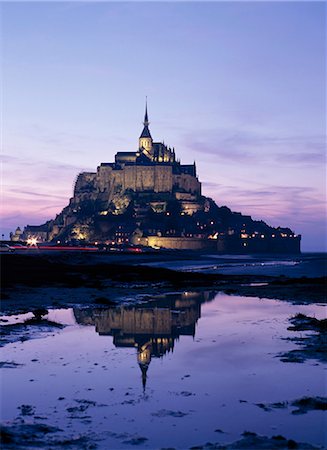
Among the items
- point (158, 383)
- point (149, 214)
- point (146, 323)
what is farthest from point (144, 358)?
point (149, 214)

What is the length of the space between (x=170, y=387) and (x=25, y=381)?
7.77ft

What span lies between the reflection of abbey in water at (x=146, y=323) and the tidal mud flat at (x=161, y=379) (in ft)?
0.14

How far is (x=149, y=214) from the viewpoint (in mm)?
181125

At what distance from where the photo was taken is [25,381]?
911cm

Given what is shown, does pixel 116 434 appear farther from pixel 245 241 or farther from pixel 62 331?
pixel 245 241

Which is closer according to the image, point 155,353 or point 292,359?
point 292,359

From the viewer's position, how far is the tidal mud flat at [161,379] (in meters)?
6.68

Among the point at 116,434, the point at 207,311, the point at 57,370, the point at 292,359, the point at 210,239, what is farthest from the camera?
the point at 210,239

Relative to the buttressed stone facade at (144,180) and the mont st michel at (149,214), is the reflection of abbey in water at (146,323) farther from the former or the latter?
the buttressed stone facade at (144,180)

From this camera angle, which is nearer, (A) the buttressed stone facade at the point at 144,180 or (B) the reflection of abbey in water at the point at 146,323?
(B) the reflection of abbey in water at the point at 146,323

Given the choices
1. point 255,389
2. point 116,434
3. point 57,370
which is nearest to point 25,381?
point 57,370

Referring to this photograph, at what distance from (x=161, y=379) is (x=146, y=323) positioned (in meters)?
6.64

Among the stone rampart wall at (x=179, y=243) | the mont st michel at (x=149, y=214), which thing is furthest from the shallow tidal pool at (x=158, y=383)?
the mont st michel at (x=149, y=214)

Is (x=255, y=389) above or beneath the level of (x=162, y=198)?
beneath
